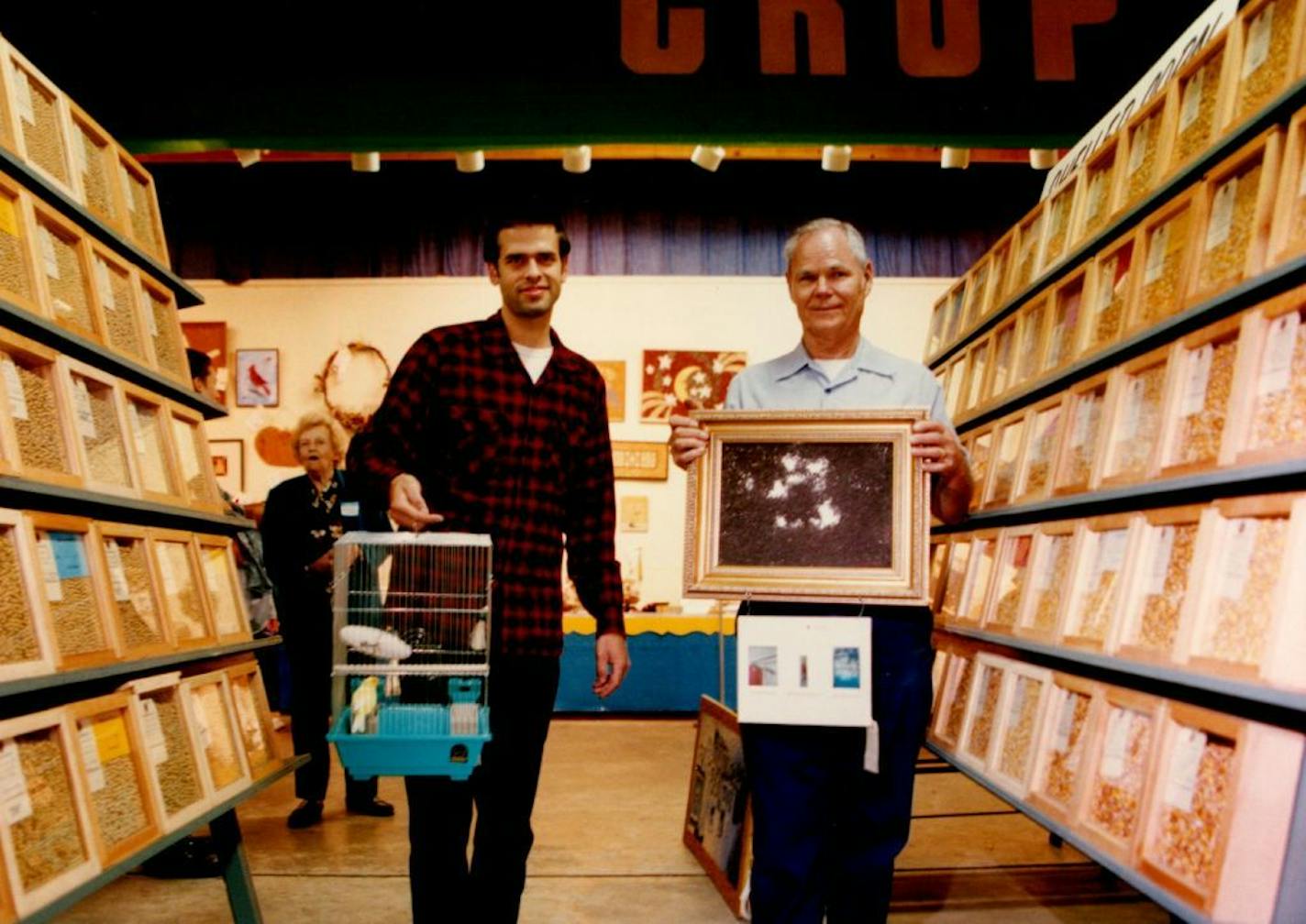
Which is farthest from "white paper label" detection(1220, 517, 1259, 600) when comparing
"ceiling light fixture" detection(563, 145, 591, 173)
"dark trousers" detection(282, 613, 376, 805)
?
"ceiling light fixture" detection(563, 145, 591, 173)

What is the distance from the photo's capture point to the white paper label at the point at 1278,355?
59.6 inches

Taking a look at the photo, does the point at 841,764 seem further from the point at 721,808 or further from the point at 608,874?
the point at 608,874

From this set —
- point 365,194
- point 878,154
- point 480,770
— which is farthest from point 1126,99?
point 365,194

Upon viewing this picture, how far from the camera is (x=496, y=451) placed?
79.1 inches

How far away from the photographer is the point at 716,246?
7.52 m

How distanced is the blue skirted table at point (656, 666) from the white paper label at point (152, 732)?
423 centimetres

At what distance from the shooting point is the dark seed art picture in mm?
1931

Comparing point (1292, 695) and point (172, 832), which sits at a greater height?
point (1292, 695)

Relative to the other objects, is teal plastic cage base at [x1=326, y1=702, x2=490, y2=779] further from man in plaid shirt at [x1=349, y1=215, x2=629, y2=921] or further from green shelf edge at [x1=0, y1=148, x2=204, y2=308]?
green shelf edge at [x1=0, y1=148, x2=204, y2=308]

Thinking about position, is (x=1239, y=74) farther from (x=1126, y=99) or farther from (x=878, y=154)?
(x=878, y=154)

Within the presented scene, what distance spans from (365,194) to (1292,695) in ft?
24.6

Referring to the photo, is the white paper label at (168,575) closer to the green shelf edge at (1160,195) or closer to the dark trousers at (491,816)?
the dark trousers at (491,816)

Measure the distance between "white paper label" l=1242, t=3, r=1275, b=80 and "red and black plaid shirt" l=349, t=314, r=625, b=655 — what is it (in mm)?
1620

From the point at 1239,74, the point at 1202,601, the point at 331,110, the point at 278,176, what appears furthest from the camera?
the point at 278,176
